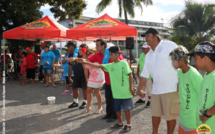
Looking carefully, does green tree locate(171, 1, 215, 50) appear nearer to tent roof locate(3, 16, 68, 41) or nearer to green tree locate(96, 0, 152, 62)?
green tree locate(96, 0, 152, 62)

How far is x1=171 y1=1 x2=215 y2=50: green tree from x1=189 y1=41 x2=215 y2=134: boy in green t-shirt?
1565 cm

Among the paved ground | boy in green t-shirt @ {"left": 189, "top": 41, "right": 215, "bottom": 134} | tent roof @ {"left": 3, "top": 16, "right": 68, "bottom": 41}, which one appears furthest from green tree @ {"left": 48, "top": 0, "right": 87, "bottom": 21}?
boy in green t-shirt @ {"left": 189, "top": 41, "right": 215, "bottom": 134}

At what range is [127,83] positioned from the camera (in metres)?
4.09

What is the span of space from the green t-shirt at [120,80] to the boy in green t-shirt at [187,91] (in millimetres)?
1594

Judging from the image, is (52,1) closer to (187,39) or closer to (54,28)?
(54,28)

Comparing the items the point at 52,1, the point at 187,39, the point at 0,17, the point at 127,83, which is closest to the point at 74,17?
the point at 52,1

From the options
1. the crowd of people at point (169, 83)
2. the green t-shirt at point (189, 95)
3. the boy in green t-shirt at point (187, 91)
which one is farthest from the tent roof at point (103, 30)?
the green t-shirt at point (189, 95)

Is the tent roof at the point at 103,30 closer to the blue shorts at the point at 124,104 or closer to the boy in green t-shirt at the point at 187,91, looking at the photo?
the blue shorts at the point at 124,104

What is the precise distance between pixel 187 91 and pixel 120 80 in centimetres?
175

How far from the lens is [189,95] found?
8.06 ft

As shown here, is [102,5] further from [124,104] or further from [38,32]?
[124,104]

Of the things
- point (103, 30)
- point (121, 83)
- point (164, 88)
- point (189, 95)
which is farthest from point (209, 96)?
point (103, 30)

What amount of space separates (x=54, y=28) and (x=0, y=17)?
5.69 metres

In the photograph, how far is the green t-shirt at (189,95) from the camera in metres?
2.38
